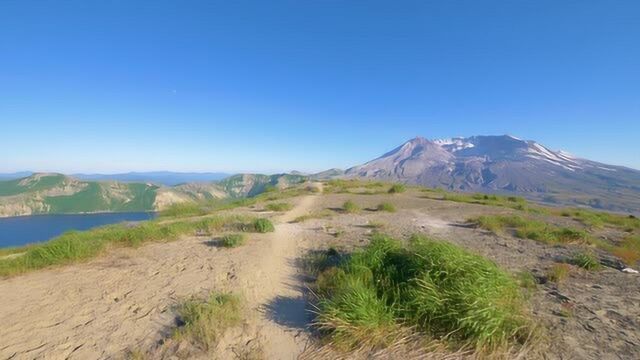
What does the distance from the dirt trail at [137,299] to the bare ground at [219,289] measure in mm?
20

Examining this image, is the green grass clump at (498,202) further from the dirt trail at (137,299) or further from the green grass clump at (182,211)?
the dirt trail at (137,299)

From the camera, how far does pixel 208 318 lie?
4949mm

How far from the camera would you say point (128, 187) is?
95188 mm

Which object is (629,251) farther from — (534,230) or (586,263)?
(586,263)

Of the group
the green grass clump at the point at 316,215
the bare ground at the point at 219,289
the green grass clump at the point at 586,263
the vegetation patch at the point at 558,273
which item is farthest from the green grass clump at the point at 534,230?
the green grass clump at the point at 316,215

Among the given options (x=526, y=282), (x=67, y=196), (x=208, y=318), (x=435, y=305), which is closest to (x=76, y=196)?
(x=67, y=196)

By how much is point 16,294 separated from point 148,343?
3685 millimetres

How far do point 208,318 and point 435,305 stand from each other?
3483 millimetres

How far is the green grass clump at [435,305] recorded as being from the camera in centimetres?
437

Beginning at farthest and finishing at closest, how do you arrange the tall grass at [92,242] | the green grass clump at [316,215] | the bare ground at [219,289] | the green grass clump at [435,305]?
the green grass clump at [316,215] → the tall grass at [92,242] → the bare ground at [219,289] → the green grass clump at [435,305]

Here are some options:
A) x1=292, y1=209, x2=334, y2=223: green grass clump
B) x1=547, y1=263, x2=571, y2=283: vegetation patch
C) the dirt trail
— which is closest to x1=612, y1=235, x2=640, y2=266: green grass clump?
x1=547, y1=263, x2=571, y2=283: vegetation patch

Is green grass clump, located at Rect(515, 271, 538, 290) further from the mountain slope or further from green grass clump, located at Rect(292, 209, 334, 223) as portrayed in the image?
the mountain slope

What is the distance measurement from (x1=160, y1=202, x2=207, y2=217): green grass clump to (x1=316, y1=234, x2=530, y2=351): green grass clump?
12361mm

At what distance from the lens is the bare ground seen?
4.52 metres
